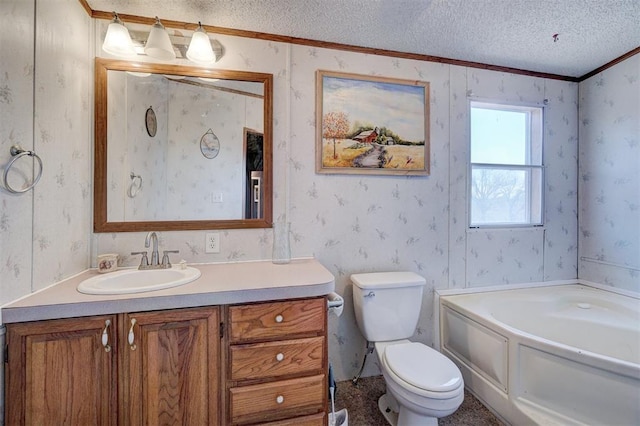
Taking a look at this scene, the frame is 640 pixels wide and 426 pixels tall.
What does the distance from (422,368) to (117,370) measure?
137 centimetres

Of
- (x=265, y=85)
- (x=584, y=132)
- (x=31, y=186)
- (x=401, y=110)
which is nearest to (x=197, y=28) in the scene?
(x=265, y=85)

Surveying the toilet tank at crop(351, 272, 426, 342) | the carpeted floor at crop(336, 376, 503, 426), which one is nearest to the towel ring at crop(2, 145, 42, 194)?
the toilet tank at crop(351, 272, 426, 342)

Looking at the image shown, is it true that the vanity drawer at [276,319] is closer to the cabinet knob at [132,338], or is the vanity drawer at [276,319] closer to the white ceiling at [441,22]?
the cabinet knob at [132,338]

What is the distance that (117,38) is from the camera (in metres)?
1.47

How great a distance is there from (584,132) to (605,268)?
44.0 inches

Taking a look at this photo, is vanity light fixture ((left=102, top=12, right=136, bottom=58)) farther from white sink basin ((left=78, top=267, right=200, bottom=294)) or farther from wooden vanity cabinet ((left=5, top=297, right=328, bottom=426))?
wooden vanity cabinet ((left=5, top=297, right=328, bottom=426))

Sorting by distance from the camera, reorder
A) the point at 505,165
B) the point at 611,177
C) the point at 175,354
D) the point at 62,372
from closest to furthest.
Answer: the point at 62,372 → the point at 175,354 → the point at 611,177 → the point at 505,165

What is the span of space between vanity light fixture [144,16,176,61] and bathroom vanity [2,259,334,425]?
1.21m

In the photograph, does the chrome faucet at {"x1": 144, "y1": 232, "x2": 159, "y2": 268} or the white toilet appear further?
the chrome faucet at {"x1": 144, "y1": 232, "x2": 159, "y2": 268}

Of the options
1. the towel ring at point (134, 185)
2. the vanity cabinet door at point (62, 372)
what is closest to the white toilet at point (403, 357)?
the vanity cabinet door at point (62, 372)

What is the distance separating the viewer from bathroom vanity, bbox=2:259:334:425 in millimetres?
1024

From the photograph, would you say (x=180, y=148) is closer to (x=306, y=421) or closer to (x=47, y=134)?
(x=47, y=134)

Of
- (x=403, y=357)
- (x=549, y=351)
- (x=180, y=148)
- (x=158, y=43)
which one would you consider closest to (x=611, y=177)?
(x=549, y=351)

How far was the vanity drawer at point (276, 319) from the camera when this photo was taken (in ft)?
3.97
